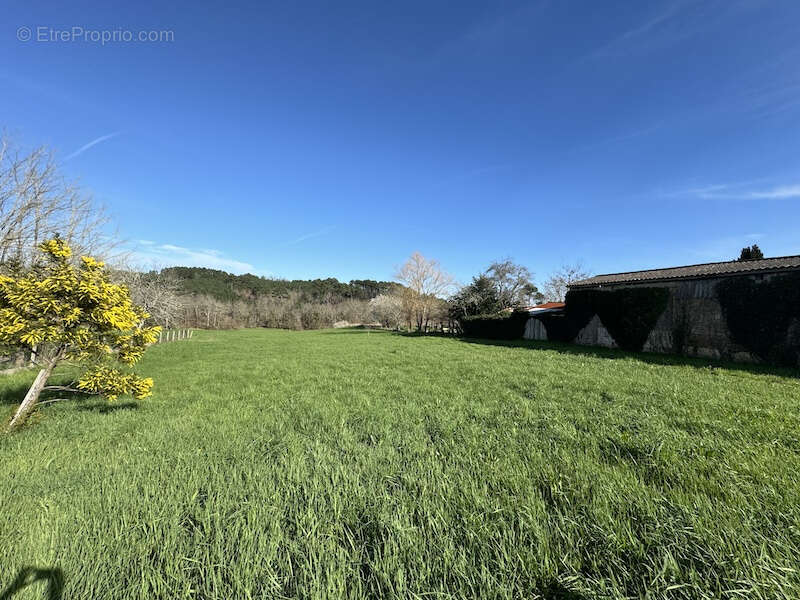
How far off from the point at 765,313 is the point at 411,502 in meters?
17.4

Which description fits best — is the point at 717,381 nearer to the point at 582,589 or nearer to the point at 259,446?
the point at 582,589

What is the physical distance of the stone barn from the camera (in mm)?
11571

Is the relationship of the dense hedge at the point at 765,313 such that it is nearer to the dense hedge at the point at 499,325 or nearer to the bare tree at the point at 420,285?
the dense hedge at the point at 499,325

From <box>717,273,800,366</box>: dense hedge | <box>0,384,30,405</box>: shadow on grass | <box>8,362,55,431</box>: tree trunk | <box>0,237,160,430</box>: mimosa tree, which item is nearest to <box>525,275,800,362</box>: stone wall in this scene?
<box>717,273,800,366</box>: dense hedge

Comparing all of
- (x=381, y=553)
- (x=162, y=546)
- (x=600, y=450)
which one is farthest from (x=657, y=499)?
(x=162, y=546)

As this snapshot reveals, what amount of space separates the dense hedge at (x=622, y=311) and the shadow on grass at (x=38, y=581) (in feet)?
65.3

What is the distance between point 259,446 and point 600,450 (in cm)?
420

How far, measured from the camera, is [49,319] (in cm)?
459

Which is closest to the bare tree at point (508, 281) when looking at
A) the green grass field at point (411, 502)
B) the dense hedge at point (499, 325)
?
the dense hedge at point (499, 325)

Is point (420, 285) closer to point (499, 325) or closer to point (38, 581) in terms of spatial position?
point (499, 325)

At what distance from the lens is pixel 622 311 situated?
16188mm

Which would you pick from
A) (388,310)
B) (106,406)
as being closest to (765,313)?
(106,406)

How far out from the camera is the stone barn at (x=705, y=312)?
456 inches

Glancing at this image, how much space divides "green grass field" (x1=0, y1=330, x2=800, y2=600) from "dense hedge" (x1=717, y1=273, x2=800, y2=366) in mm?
9658
